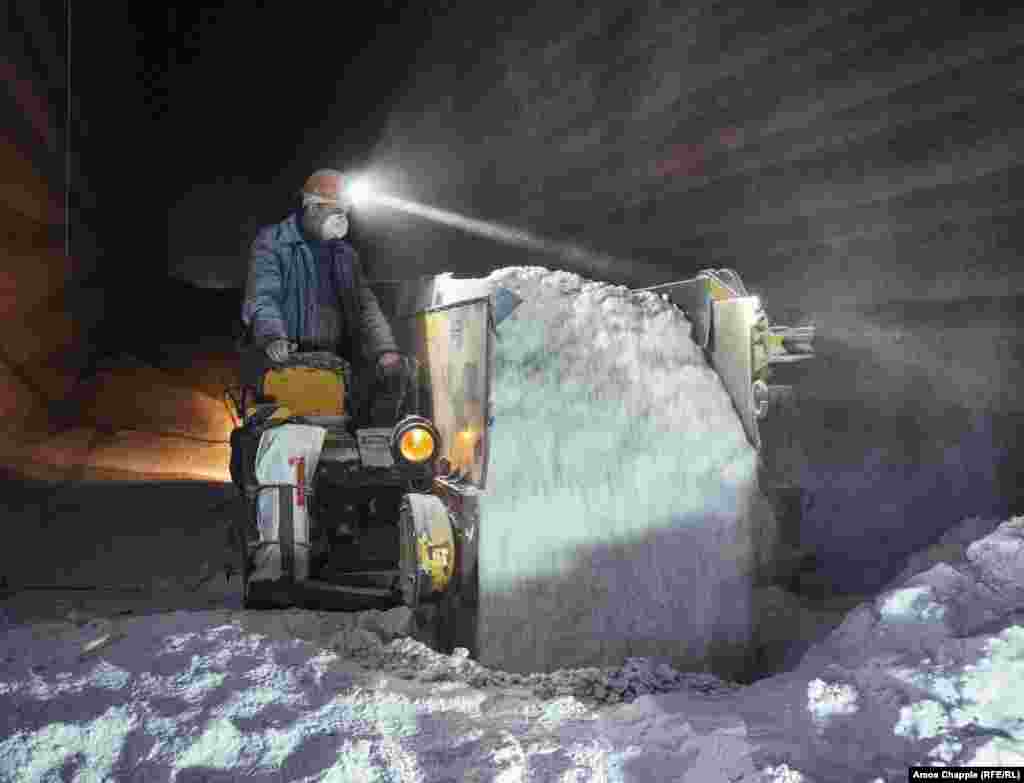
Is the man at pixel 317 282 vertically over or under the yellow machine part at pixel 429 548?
over

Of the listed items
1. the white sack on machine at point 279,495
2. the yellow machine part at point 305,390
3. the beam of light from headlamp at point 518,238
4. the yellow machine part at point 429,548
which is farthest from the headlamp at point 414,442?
the beam of light from headlamp at point 518,238

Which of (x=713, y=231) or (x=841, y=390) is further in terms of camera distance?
(x=713, y=231)

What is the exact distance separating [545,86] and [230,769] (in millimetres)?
7123

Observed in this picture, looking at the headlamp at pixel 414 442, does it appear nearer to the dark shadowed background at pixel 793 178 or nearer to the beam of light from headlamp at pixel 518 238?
the dark shadowed background at pixel 793 178

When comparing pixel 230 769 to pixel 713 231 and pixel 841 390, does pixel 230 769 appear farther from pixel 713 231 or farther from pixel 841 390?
pixel 713 231

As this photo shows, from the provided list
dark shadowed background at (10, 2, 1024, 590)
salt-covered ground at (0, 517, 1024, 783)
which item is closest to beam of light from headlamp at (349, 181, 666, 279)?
dark shadowed background at (10, 2, 1024, 590)

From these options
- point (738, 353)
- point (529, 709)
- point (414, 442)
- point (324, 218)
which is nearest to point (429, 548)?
point (414, 442)

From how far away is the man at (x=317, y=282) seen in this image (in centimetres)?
415

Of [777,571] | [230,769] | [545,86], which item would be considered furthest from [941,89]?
[545,86]

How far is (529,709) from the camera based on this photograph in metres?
2.04

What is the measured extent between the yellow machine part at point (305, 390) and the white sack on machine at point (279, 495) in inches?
20.8

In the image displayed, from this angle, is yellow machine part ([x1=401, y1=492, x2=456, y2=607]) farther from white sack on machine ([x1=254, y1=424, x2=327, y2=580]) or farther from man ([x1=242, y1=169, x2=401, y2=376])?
man ([x1=242, y1=169, x2=401, y2=376])

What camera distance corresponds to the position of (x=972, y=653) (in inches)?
66.1

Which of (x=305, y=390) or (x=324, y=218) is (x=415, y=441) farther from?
(x=324, y=218)
